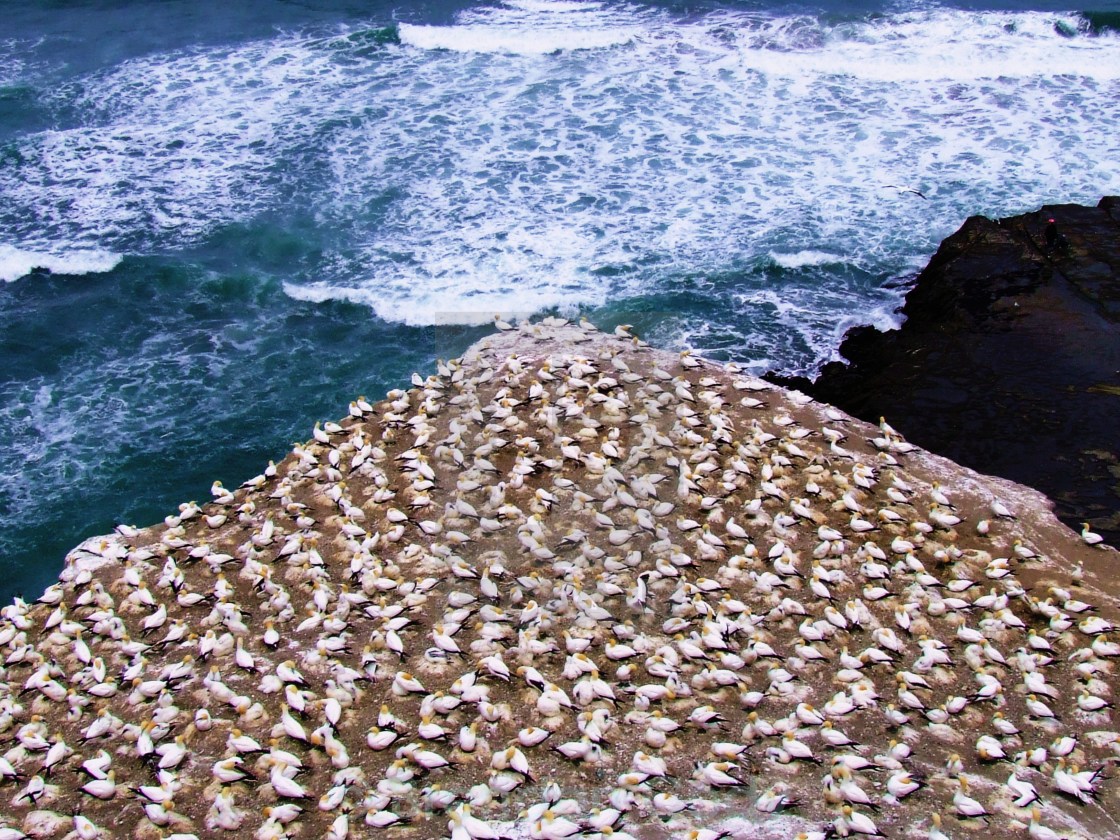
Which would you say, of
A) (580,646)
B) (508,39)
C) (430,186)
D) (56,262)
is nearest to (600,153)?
(430,186)

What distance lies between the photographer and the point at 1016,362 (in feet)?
68.0

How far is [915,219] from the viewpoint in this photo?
→ 29.0 m

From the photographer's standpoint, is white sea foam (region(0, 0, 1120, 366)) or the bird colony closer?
the bird colony

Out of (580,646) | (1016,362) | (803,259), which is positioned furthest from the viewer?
(803,259)

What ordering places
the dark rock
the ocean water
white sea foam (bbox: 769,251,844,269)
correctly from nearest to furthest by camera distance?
1. the dark rock
2. the ocean water
3. white sea foam (bbox: 769,251,844,269)

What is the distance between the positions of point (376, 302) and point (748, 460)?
1327 centimetres

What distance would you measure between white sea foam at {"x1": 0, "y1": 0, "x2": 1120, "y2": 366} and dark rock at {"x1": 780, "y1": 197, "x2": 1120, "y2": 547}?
2.10m

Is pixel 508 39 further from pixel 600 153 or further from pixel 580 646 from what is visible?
pixel 580 646

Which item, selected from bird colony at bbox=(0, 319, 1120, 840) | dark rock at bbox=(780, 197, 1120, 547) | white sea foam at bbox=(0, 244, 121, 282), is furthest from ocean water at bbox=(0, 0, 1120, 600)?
bird colony at bbox=(0, 319, 1120, 840)

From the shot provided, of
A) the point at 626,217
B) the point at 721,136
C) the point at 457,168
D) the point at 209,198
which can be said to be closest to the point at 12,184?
the point at 209,198

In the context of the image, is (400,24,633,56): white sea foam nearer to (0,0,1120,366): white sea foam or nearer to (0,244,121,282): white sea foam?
(0,0,1120,366): white sea foam

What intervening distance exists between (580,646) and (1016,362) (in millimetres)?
12648

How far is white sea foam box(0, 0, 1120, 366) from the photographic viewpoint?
2747 centimetres

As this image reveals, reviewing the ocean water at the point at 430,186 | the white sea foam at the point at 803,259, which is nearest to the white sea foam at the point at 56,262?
the ocean water at the point at 430,186
